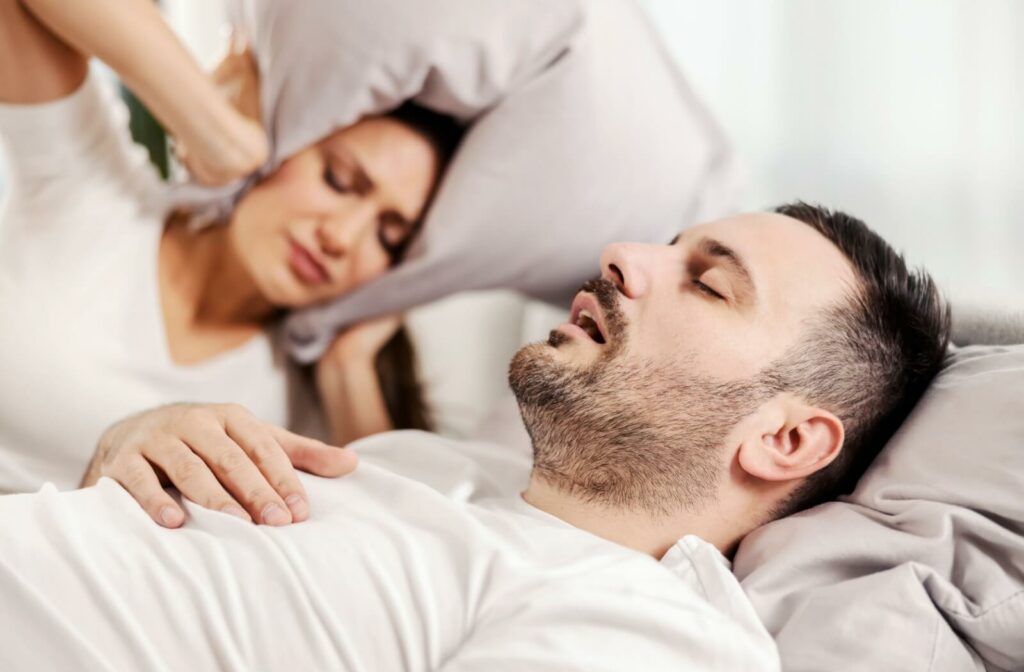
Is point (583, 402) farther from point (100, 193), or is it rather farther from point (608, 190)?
point (100, 193)

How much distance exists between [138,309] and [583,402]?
2.67ft

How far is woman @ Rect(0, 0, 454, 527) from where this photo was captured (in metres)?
1.30

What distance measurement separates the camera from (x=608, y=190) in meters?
1.39

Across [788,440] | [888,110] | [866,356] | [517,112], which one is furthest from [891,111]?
[788,440]

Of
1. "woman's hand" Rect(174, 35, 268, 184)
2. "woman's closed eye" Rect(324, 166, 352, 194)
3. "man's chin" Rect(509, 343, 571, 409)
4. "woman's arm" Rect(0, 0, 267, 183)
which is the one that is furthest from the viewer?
"woman's closed eye" Rect(324, 166, 352, 194)

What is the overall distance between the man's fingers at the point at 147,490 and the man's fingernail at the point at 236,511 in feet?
0.13

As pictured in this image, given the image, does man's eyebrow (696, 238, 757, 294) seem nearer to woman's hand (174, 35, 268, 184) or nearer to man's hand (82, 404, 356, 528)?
man's hand (82, 404, 356, 528)

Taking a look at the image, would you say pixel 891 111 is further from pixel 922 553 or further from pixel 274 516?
pixel 274 516

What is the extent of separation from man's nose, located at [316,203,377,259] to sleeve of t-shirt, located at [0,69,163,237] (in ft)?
1.01

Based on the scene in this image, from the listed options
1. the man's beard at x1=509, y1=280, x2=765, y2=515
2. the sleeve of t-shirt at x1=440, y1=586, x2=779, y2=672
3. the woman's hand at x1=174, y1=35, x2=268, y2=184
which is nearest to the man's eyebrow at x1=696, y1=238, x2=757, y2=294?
the man's beard at x1=509, y1=280, x2=765, y2=515

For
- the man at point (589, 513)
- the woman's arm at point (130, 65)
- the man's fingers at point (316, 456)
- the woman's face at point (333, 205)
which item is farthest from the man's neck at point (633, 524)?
the woman's arm at point (130, 65)

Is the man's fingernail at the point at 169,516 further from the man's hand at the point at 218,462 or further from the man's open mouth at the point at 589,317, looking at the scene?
the man's open mouth at the point at 589,317

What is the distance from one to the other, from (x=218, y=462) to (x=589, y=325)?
44 centimetres

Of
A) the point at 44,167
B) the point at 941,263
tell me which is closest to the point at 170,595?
the point at 44,167
